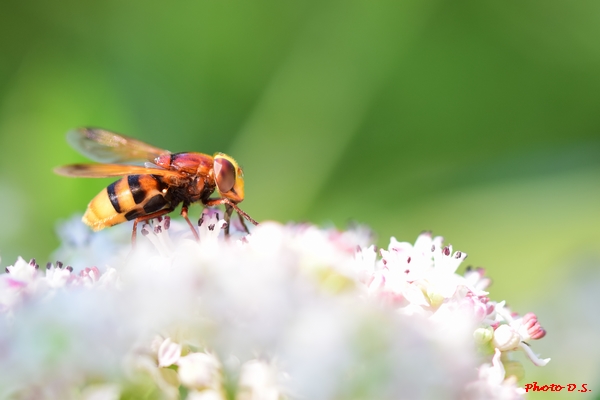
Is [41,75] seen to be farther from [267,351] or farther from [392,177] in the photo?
[267,351]

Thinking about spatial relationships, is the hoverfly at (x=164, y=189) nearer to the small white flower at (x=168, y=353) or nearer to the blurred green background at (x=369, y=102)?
the small white flower at (x=168, y=353)

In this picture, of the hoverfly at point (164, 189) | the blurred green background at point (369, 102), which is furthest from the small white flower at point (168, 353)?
the blurred green background at point (369, 102)

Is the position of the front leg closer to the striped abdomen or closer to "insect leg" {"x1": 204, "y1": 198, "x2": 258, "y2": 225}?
"insect leg" {"x1": 204, "y1": 198, "x2": 258, "y2": 225}

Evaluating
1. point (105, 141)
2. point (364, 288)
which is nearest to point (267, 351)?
point (364, 288)

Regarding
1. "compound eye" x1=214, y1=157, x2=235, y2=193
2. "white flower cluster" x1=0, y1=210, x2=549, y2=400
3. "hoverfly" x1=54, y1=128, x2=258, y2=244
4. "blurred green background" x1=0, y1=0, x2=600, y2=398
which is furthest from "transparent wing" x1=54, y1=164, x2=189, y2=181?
"blurred green background" x1=0, y1=0, x2=600, y2=398

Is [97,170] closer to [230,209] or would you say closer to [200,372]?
[230,209]

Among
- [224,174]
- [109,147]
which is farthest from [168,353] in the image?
[109,147]
